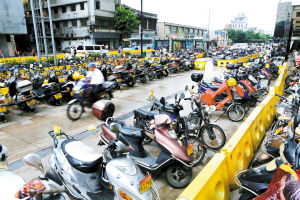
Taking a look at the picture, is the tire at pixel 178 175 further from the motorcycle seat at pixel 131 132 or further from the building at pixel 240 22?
the building at pixel 240 22

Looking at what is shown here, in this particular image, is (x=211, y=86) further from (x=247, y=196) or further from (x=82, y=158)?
(x=82, y=158)

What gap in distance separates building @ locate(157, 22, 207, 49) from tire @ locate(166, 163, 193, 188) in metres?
27.3

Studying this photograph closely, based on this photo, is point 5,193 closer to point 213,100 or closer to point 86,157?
point 86,157

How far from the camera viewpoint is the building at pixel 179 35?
30.7m

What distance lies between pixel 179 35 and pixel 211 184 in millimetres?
50764

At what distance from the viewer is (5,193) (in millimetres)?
1939

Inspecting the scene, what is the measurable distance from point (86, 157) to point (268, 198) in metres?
1.91

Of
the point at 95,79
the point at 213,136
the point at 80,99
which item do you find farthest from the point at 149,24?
the point at 213,136

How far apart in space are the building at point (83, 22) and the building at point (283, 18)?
76.6ft

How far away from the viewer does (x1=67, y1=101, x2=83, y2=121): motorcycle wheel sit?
5906mm

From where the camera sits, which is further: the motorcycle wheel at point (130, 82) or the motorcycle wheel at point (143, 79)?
the motorcycle wheel at point (143, 79)

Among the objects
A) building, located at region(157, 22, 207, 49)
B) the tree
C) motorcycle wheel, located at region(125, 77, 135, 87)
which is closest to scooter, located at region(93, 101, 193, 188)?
motorcycle wheel, located at region(125, 77, 135, 87)

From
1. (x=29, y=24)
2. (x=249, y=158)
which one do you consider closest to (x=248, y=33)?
(x=29, y=24)

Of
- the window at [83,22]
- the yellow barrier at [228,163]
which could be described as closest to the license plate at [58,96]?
the yellow barrier at [228,163]
